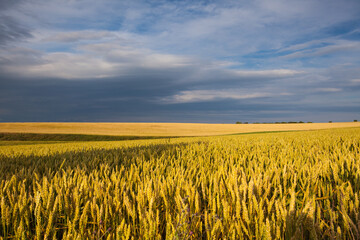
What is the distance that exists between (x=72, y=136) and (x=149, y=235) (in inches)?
1359

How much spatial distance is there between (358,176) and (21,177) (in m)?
3.48

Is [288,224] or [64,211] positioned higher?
[288,224]

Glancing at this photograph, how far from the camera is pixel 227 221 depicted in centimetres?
125

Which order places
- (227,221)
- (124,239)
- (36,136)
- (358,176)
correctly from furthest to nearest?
(36,136) < (358,176) < (227,221) < (124,239)

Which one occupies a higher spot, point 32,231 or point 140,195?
point 140,195

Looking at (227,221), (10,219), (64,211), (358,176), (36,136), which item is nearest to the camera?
(227,221)

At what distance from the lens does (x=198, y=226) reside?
4.31ft

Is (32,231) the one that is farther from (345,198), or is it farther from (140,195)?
(345,198)

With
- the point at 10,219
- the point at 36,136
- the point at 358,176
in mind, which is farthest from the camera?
the point at 36,136

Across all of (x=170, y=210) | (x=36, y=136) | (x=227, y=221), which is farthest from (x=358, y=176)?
(x=36, y=136)

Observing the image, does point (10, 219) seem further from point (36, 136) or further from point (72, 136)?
point (36, 136)

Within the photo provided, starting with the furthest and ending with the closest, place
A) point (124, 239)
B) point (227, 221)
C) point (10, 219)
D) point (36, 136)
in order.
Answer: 1. point (36, 136)
2. point (10, 219)
3. point (227, 221)
4. point (124, 239)

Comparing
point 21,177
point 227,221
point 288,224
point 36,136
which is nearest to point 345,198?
point 288,224

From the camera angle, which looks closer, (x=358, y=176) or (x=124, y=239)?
(x=124, y=239)
